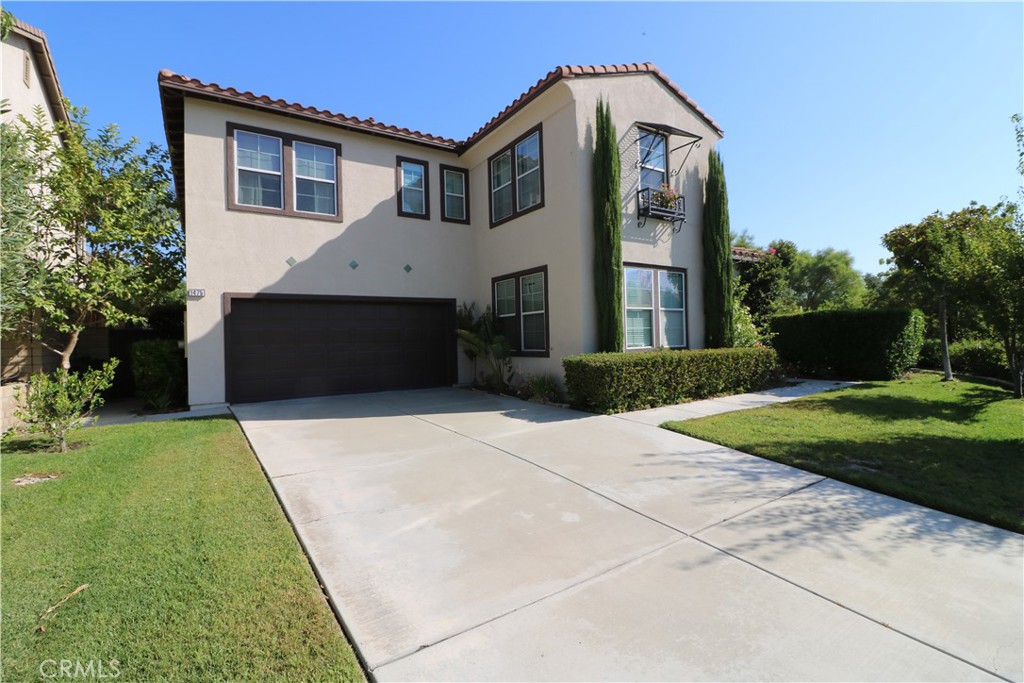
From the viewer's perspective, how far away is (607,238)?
8.66 meters

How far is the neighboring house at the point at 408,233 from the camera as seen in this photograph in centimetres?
879

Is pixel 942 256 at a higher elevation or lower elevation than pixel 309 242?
lower

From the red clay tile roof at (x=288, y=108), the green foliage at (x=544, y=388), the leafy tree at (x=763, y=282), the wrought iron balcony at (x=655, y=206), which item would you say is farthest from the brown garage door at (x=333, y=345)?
the leafy tree at (x=763, y=282)

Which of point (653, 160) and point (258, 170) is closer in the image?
point (258, 170)

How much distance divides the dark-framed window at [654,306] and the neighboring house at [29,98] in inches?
443

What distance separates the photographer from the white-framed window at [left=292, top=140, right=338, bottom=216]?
9.69 metres

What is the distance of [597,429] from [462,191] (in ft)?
26.3

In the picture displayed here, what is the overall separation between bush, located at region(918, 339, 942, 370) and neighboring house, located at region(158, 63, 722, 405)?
783 centimetres

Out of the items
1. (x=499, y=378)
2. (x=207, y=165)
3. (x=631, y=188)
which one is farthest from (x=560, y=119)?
(x=207, y=165)

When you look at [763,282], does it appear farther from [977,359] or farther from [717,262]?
[717,262]

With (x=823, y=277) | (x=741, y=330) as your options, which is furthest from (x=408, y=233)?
(x=823, y=277)

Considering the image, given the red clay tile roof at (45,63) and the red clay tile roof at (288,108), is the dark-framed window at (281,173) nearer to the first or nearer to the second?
the red clay tile roof at (288,108)

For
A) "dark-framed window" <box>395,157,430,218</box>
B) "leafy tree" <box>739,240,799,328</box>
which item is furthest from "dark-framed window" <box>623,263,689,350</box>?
"leafy tree" <box>739,240,799,328</box>

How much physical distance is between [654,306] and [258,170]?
9035mm
